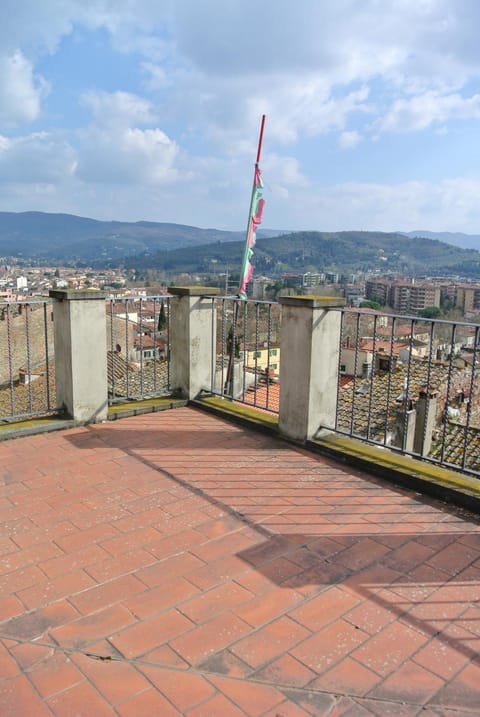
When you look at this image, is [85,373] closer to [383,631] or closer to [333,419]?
[333,419]

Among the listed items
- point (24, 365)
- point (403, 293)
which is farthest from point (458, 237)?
point (24, 365)

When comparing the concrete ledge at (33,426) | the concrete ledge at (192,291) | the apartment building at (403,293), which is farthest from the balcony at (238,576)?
the apartment building at (403,293)

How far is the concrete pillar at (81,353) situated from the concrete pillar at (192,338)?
957 millimetres

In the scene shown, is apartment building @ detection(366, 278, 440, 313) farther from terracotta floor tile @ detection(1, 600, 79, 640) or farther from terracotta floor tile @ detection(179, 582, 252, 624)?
terracotta floor tile @ detection(1, 600, 79, 640)

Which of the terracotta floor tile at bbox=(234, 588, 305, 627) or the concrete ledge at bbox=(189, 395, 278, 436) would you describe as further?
the concrete ledge at bbox=(189, 395, 278, 436)

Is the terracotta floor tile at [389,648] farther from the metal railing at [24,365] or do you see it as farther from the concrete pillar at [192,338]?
the concrete pillar at [192,338]

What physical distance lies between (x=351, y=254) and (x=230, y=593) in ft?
311

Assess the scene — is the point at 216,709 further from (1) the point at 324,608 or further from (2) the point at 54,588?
(2) the point at 54,588

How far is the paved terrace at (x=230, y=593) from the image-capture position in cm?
189

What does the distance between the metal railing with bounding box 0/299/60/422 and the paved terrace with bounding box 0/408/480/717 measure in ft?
6.90

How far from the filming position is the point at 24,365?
1952cm

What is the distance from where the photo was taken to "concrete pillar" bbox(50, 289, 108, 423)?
15.7 feet

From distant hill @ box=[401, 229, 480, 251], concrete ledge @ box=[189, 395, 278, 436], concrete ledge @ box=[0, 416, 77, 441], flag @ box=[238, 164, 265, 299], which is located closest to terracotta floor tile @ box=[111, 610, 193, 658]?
concrete ledge @ box=[189, 395, 278, 436]

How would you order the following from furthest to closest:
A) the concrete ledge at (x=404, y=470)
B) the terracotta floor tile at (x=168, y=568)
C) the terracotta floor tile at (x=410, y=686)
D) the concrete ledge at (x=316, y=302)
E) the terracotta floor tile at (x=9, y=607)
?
the concrete ledge at (x=316, y=302) → the concrete ledge at (x=404, y=470) → the terracotta floor tile at (x=168, y=568) → the terracotta floor tile at (x=9, y=607) → the terracotta floor tile at (x=410, y=686)
